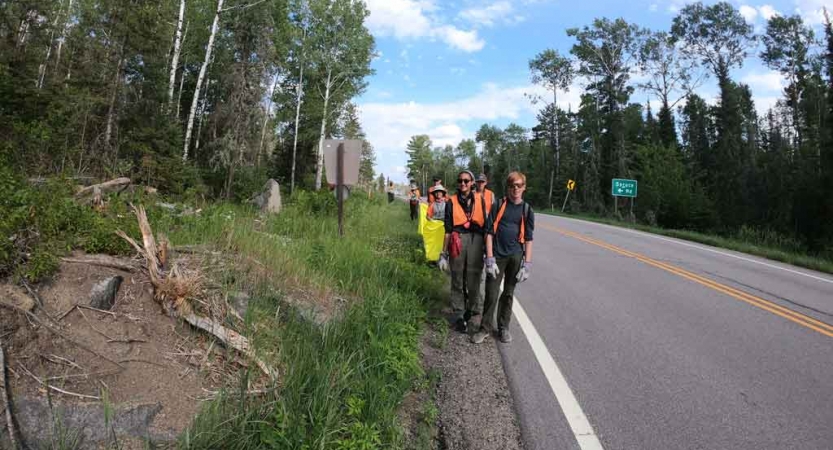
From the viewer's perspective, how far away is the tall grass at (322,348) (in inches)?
109

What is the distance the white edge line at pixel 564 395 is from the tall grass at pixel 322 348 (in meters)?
1.20

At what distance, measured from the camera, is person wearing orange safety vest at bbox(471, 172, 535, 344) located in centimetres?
519

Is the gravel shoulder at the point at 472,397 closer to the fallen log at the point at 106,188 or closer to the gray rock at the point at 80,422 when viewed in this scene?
the gray rock at the point at 80,422

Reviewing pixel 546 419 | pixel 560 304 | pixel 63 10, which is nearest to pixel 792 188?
pixel 560 304

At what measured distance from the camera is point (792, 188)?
85.1ft

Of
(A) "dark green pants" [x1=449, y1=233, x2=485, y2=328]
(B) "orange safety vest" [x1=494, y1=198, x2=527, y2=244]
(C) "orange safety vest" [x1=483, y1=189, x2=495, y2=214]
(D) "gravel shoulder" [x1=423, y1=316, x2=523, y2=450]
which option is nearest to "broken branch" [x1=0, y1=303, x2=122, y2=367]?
(D) "gravel shoulder" [x1=423, y1=316, x2=523, y2=450]

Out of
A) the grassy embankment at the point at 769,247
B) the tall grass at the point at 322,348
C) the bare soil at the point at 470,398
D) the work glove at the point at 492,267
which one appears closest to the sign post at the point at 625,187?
the grassy embankment at the point at 769,247

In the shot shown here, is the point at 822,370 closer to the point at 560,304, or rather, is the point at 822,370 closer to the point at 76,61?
the point at 560,304

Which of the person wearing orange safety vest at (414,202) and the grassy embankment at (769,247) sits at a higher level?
the person wearing orange safety vest at (414,202)

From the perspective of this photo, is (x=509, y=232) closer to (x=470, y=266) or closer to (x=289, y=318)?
(x=470, y=266)

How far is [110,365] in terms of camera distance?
297 cm

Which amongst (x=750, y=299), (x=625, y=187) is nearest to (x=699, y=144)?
(x=625, y=187)

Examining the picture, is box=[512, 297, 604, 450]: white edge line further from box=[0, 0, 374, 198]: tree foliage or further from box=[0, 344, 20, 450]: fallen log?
box=[0, 0, 374, 198]: tree foliage

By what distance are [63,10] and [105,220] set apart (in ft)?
97.4
